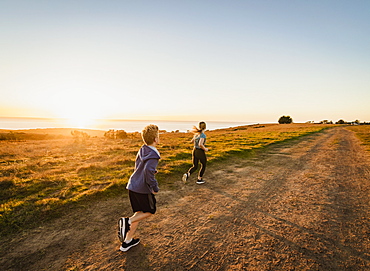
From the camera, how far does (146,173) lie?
3621 mm

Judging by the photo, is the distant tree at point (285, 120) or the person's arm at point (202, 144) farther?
the distant tree at point (285, 120)

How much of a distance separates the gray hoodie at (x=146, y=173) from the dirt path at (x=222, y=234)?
4.28ft

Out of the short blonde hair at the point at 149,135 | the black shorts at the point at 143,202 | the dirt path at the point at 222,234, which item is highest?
the short blonde hair at the point at 149,135

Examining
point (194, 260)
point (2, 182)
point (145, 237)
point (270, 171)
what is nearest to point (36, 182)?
point (2, 182)

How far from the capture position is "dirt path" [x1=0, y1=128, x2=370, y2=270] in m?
3.51

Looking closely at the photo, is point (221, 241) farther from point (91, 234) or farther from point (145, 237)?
point (91, 234)

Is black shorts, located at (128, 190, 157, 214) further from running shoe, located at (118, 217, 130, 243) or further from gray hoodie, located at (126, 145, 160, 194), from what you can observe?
running shoe, located at (118, 217, 130, 243)

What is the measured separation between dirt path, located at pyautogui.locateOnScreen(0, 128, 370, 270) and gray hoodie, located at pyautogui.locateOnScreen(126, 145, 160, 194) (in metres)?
1.30

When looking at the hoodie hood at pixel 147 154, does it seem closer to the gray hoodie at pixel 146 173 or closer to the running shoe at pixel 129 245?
the gray hoodie at pixel 146 173

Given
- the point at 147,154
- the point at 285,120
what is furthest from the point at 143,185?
the point at 285,120

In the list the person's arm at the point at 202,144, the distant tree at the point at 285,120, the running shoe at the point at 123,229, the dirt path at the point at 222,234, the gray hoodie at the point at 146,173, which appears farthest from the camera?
the distant tree at the point at 285,120

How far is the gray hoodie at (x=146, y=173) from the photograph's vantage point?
3.62 m

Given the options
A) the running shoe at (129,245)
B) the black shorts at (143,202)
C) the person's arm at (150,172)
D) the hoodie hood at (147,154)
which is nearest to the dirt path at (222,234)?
the running shoe at (129,245)

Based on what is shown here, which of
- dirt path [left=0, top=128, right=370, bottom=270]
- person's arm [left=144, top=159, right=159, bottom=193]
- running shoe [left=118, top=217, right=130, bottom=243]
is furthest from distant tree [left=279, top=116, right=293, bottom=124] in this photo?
running shoe [left=118, top=217, right=130, bottom=243]
